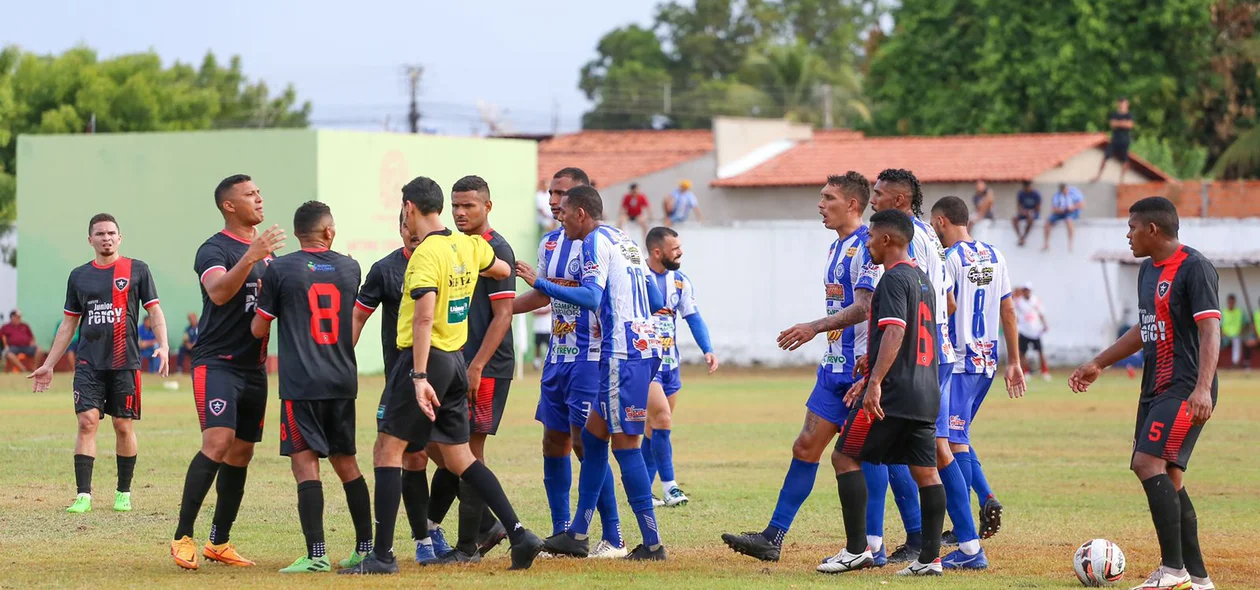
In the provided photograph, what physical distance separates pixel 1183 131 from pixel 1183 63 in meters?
2.98

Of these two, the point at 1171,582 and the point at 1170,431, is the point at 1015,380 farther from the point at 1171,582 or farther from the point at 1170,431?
the point at 1171,582

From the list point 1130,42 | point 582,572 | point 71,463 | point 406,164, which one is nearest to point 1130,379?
point 406,164

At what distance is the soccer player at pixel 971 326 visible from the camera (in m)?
11.2

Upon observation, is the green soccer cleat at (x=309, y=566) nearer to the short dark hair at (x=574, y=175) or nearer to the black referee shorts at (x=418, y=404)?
the black referee shorts at (x=418, y=404)

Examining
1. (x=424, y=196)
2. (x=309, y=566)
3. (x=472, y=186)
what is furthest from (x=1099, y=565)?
(x=309, y=566)

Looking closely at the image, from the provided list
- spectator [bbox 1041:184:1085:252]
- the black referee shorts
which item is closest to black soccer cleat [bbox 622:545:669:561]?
the black referee shorts

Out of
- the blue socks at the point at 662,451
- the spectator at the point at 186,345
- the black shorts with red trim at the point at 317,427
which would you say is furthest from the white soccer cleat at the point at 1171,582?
the spectator at the point at 186,345

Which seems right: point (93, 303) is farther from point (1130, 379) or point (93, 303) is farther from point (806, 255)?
point (806, 255)

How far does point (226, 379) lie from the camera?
9.80 meters

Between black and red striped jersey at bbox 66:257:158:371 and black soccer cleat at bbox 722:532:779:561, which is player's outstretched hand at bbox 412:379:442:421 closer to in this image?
black soccer cleat at bbox 722:532:779:561

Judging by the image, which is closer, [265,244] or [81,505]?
[265,244]

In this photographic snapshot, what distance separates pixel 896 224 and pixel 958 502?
1953mm

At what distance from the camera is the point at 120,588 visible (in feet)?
29.4

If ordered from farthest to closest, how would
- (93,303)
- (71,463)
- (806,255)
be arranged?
(806,255), (71,463), (93,303)
